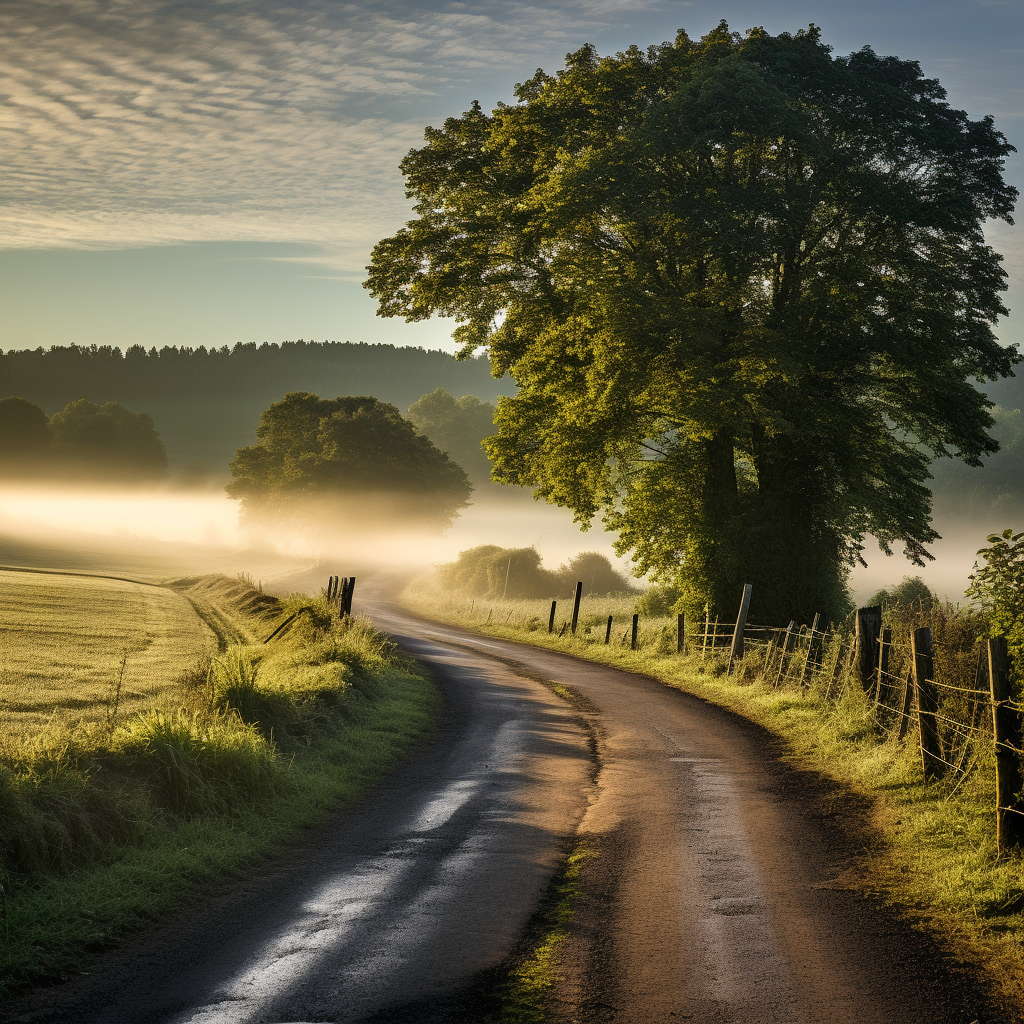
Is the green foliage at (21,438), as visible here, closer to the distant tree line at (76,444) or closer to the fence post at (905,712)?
the distant tree line at (76,444)

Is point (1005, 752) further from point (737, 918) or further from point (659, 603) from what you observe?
point (659, 603)

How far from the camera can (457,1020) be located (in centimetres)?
559

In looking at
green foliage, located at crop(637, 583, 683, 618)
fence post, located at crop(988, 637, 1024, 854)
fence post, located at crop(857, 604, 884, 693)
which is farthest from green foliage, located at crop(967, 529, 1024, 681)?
green foliage, located at crop(637, 583, 683, 618)

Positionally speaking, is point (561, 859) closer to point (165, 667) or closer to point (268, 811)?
point (268, 811)

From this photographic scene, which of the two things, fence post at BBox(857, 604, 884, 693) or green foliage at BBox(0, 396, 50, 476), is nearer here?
fence post at BBox(857, 604, 884, 693)

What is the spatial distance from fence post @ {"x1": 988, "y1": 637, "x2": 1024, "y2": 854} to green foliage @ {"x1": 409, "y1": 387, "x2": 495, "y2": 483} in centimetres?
12910

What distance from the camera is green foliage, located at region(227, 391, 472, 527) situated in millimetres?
74812

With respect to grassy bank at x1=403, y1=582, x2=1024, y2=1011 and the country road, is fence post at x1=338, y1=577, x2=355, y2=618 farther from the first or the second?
the country road

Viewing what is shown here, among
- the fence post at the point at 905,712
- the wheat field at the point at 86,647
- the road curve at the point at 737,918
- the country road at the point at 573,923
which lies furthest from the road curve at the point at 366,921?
the fence post at the point at 905,712

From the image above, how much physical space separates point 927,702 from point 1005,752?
259cm

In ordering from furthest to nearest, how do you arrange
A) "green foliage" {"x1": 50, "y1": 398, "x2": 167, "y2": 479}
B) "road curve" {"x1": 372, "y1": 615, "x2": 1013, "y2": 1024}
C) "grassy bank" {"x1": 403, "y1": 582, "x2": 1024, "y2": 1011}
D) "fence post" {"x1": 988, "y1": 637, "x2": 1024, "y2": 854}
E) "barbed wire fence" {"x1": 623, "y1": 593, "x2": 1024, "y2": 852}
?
"green foliage" {"x1": 50, "y1": 398, "x2": 167, "y2": 479}, "barbed wire fence" {"x1": 623, "y1": 593, "x2": 1024, "y2": 852}, "fence post" {"x1": 988, "y1": 637, "x2": 1024, "y2": 854}, "grassy bank" {"x1": 403, "y1": 582, "x2": 1024, "y2": 1011}, "road curve" {"x1": 372, "y1": 615, "x2": 1013, "y2": 1024}

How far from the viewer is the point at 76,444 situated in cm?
12475

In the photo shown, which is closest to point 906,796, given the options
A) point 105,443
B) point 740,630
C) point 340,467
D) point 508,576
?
point 740,630

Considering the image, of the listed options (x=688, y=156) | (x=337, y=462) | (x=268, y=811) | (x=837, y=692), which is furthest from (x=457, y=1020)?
(x=337, y=462)
